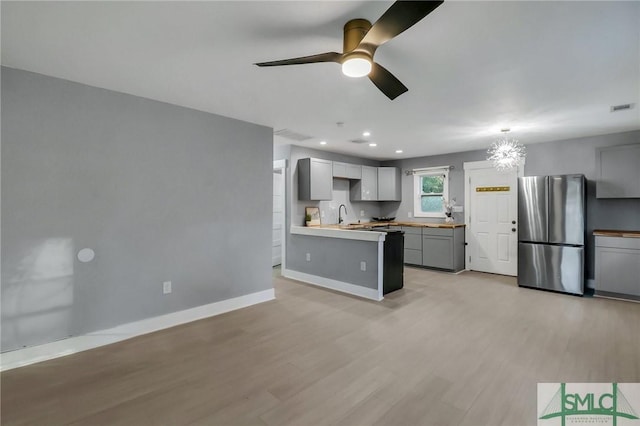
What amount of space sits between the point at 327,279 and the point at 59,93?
13.0 feet

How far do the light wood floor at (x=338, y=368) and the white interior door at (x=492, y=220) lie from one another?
187 centimetres

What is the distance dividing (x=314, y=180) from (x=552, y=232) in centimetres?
386

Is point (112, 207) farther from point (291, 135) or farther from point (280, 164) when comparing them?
point (280, 164)

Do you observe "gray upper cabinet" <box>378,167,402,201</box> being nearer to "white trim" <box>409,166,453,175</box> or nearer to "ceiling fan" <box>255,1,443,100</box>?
"white trim" <box>409,166,453,175</box>

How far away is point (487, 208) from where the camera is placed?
5887 millimetres

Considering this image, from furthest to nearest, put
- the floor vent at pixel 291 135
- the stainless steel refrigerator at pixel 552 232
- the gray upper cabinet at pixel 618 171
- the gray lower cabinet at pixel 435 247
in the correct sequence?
the gray lower cabinet at pixel 435 247 → the floor vent at pixel 291 135 → the stainless steel refrigerator at pixel 552 232 → the gray upper cabinet at pixel 618 171

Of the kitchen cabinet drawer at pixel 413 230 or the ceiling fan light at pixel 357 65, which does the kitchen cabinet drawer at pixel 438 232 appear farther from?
the ceiling fan light at pixel 357 65

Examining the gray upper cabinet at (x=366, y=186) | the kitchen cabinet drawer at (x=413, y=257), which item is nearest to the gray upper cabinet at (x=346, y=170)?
the gray upper cabinet at (x=366, y=186)

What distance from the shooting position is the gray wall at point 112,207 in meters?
2.53

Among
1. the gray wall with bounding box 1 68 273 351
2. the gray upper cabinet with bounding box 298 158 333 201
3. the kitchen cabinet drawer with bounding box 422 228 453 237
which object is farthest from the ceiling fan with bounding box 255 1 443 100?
the kitchen cabinet drawer with bounding box 422 228 453 237

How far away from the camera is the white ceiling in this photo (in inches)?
70.6

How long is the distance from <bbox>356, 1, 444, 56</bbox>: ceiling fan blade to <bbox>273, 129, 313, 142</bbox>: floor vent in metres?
2.82

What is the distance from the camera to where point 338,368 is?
8.07 feet

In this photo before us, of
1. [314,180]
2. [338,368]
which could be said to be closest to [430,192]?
[314,180]
